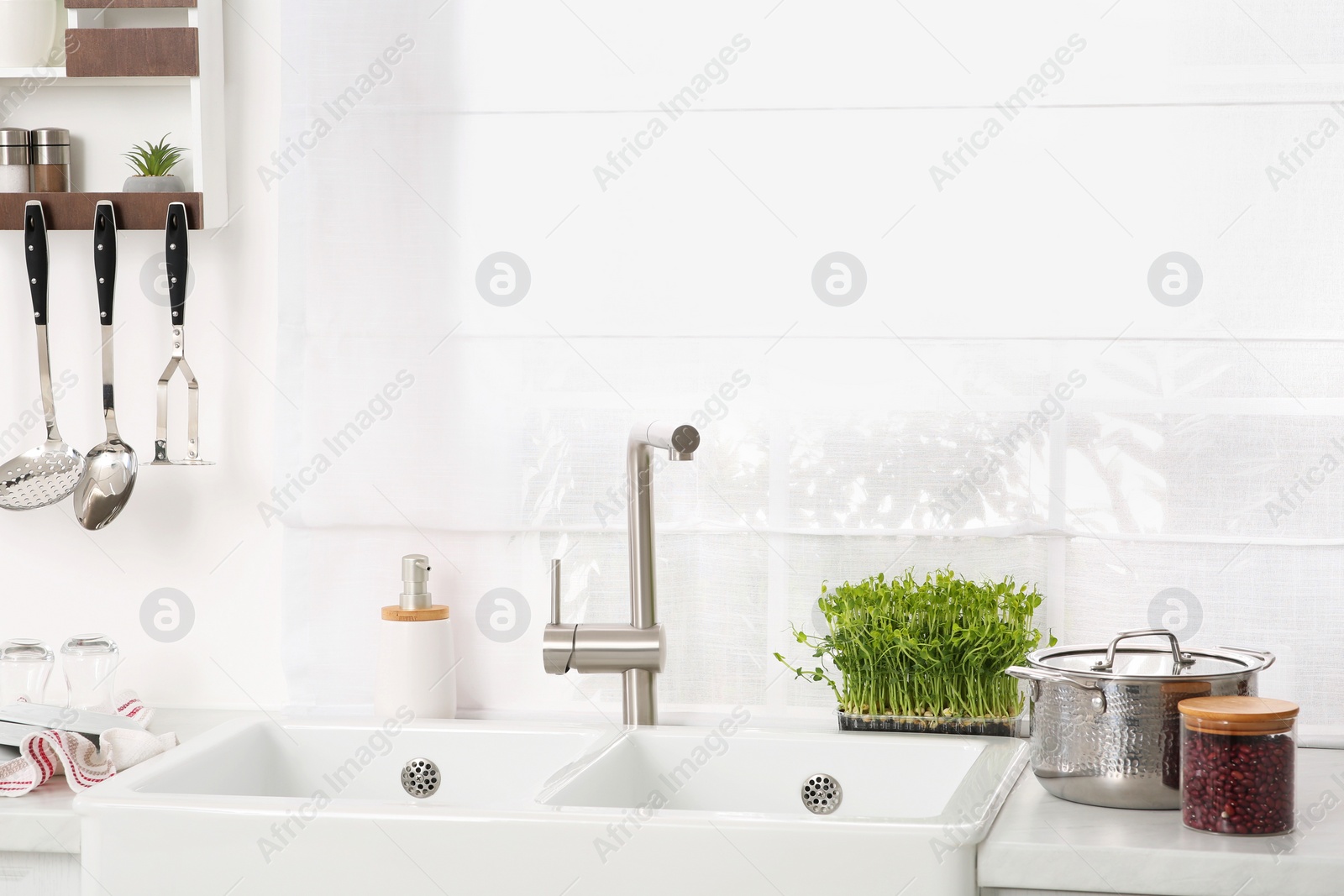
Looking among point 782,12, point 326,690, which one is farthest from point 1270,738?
point 326,690

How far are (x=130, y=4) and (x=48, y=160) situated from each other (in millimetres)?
225

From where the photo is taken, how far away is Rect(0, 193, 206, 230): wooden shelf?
5.20ft

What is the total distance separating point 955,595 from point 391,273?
792 millimetres

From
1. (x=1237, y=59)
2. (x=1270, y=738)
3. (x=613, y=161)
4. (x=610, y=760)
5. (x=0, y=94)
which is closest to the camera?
(x=1270, y=738)

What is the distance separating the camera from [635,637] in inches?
58.0

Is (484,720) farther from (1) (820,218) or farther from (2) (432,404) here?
(1) (820,218)

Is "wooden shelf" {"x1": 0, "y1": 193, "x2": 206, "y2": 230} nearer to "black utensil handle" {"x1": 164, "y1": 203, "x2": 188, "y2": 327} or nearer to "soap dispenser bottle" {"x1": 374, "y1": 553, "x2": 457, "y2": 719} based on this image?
"black utensil handle" {"x1": 164, "y1": 203, "x2": 188, "y2": 327}

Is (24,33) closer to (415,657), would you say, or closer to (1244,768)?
(415,657)

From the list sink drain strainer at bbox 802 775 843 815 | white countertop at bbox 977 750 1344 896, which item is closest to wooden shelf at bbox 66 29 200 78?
sink drain strainer at bbox 802 775 843 815

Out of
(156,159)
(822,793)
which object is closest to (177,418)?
(156,159)

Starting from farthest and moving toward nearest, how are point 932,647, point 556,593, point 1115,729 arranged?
point 556,593
point 932,647
point 1115,729

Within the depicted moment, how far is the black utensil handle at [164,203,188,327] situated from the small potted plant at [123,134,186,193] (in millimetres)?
41

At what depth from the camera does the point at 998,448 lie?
1.50m

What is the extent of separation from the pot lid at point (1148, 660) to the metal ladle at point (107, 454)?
113 centimetres
